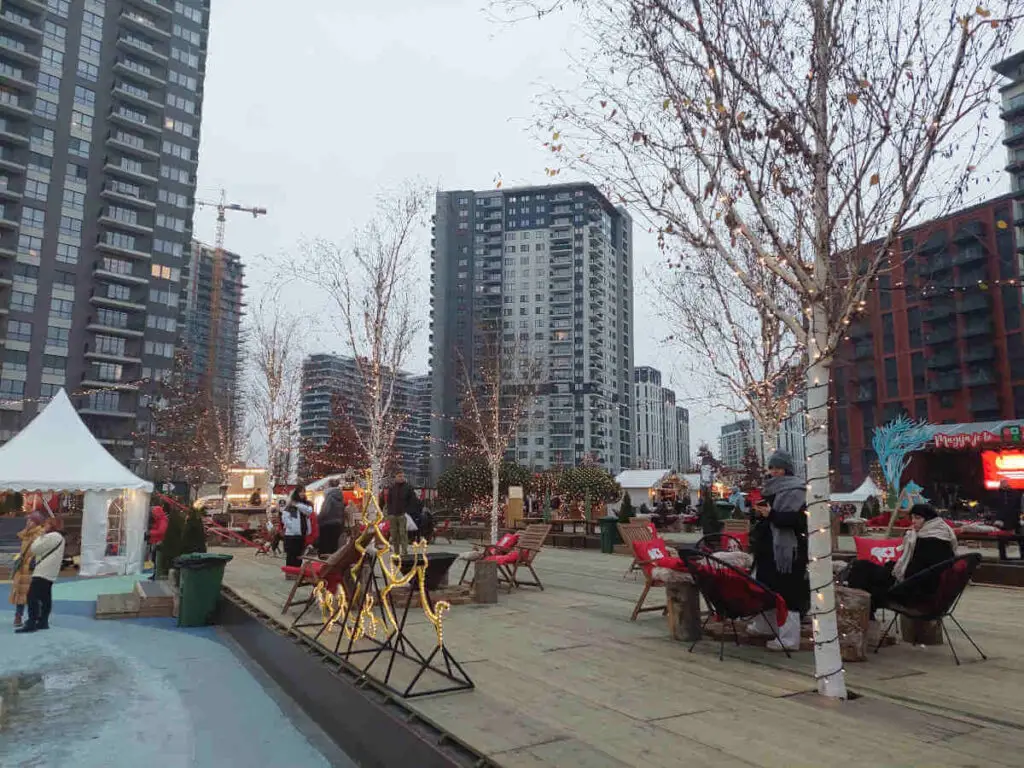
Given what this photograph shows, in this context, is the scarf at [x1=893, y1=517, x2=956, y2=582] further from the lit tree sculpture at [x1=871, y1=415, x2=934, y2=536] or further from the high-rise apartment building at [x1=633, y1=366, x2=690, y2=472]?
the high-rise apartment building at [x1=633, y1=366, x2=690, y2=472]

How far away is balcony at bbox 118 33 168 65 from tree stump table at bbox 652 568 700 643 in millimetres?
81074

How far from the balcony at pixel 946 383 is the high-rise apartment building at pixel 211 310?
8999 cm

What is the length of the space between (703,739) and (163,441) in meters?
52.4

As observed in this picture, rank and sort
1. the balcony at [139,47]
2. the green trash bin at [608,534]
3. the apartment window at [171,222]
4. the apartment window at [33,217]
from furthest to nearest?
the apartment window at [171,222] < the balcony at [139,47] < the apartment window at [33,217] < the green trash bin at [608,534]

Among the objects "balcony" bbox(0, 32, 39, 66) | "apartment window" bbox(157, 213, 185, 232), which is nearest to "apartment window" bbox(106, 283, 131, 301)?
"apartment window" bbox(157, 213, 185, 232)

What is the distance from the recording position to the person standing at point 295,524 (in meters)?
11.7

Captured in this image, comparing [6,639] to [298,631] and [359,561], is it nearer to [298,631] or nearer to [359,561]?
[298,631]

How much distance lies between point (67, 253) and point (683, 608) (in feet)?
235

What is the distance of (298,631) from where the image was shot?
22.5 ft

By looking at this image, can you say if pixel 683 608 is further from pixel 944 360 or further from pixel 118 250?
pixel 118 250

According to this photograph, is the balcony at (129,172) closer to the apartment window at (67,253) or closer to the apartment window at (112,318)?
the apartment window at (67,253)

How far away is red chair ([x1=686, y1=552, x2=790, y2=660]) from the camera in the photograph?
17.1 feet

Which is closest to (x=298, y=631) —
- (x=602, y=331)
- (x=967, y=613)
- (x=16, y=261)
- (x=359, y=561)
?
(x=359, y=561)

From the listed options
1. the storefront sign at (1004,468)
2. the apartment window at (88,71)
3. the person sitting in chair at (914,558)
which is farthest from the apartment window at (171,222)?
the person sitting in chair at (914,558)
